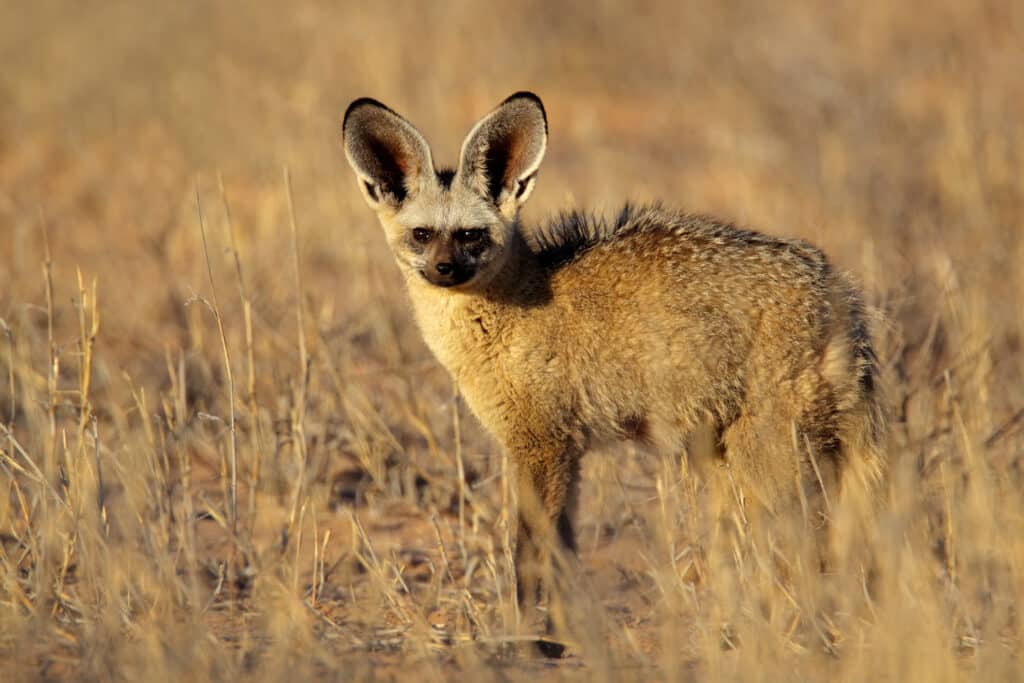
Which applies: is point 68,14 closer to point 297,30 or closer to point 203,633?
point 297,30

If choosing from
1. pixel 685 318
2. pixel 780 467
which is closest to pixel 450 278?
pixel 685 318

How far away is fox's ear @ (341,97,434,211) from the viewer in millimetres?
5285

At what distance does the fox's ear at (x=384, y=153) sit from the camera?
17.3 feet

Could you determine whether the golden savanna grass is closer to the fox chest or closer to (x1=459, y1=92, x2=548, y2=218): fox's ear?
the fox chest

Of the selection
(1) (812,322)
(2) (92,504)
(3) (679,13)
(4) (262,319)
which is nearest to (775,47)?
(3) (679,13)

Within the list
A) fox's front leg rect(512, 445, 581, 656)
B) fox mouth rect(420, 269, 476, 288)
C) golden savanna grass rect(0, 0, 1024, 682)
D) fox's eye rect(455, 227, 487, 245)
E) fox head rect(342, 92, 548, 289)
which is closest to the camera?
golden savanna grass rect(0, 0, 1024, 682)

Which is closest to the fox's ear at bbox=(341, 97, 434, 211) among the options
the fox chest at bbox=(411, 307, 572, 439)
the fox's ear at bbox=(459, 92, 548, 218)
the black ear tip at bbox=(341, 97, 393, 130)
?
the black ear tip at bbox=(341, 97, 393, 130)

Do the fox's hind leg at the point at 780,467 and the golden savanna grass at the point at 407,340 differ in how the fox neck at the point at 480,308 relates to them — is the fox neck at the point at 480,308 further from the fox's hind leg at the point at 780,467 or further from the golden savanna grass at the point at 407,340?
the fox's hind leg at the point at 780,467

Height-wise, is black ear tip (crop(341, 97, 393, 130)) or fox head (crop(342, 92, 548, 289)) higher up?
black ear tip (crop(341, 97, 393, 130))

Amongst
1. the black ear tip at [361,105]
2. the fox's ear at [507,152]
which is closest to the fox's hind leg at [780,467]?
the fox's ear at [507,152]

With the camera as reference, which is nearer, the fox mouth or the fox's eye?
the fox mouth

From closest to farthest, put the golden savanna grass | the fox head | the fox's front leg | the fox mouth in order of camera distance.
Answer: the golden savanna grass, the fox's front leg, the fox mouth, the fox head

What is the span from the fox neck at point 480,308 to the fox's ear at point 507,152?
214mm

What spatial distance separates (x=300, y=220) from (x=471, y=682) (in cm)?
675
